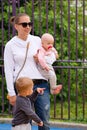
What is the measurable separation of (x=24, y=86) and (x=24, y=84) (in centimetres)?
2

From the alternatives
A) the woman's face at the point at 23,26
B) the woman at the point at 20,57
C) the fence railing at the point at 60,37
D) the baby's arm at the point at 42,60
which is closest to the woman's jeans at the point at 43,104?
the woman at the point at 20,57

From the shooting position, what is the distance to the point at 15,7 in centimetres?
719

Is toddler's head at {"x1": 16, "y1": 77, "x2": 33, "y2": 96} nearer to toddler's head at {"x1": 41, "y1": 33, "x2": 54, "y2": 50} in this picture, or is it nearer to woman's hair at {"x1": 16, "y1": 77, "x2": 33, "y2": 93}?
woman's hair at {"x1": 16, "y1": 77, "x2": 33, "y2": 93}

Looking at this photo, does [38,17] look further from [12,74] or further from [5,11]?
[12,74]

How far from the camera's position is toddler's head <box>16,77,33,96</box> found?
14.5 ft

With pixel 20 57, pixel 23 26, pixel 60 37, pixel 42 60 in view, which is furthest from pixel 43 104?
pixel 60 37

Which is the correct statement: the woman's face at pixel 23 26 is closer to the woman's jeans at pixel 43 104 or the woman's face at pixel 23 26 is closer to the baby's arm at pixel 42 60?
the baby's arm at pixel 42 60

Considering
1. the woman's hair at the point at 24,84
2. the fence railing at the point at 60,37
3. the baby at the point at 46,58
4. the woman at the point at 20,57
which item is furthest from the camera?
the fence railing at the point at 60,37

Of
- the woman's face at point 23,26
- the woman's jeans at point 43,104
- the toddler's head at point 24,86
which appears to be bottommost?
the woman's jeans at point 43,104

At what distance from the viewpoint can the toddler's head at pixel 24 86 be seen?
4.43 m

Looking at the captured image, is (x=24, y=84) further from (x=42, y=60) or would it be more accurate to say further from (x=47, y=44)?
(x=47, y=44)

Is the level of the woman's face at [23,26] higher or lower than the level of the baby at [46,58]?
higher

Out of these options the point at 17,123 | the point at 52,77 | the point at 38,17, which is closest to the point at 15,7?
the point at 38,17

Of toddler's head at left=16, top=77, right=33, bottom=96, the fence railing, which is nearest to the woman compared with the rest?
toddler's head at left=16, top=77, right=33, bottom=96
